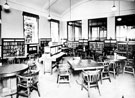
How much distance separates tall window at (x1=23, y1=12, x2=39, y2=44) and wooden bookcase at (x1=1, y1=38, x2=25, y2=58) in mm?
725

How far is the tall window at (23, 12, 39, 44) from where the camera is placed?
8511mm

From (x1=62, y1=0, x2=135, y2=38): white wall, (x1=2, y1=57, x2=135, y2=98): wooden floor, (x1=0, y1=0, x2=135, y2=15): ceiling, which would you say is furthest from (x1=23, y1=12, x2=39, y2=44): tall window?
(x1=2, y1=57, x2=135, y2=98): wooden floor

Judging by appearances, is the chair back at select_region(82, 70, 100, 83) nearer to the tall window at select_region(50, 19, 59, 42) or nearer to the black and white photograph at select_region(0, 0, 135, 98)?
the black and white photograph at select_region(0, 0, 135, 98)

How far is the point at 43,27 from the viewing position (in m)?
10.2

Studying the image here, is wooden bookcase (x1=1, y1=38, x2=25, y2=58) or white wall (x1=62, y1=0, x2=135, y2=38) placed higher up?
white wall (x1=62, y1=0, x2=135, y2=38)

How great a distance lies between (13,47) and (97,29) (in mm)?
7595

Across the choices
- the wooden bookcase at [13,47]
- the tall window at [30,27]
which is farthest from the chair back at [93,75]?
the tall window at [30,27]

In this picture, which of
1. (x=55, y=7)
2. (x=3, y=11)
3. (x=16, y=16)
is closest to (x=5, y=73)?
(x=3, y=11)

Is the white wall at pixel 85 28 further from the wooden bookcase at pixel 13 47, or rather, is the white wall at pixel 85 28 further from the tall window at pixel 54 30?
the wooden bookcase at pixel 13 47

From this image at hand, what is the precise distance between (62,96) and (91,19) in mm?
9304

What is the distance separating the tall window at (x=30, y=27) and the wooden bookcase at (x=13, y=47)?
725mm

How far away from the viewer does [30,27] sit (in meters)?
8.93

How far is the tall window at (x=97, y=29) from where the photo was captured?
425 inches

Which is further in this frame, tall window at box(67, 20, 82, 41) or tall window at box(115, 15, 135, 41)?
tall window at box(67, 20, 82, 41)
